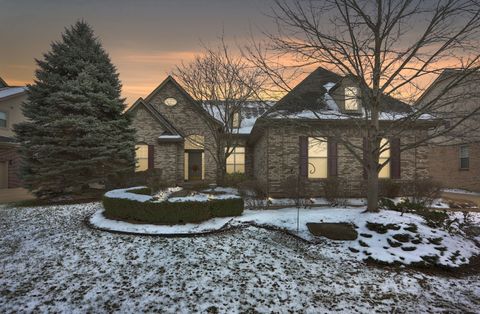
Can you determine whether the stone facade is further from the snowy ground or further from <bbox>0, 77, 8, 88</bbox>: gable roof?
<bbox>0, 77, 8, 88</bbox>: gable roof

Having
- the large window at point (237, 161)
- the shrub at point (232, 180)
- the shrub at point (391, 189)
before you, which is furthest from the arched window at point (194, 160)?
the shrub at point (391, 189)

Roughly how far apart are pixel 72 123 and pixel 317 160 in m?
11.6

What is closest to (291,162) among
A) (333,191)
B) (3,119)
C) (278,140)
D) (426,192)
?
(278,140)

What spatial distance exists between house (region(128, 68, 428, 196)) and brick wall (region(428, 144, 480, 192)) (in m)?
6.45

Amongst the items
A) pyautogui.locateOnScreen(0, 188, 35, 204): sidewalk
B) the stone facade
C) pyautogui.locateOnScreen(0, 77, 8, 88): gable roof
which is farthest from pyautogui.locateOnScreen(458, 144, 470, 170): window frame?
pyautogui.locateOnScreen(0, 77, 8, 88): gable roof

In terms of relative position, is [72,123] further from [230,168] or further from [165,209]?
[230,168]

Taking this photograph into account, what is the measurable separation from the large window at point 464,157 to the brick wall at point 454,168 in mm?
192

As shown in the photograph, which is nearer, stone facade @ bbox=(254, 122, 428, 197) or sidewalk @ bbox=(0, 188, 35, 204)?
sidewalk @ bbox=(0, 188, 35, 204)

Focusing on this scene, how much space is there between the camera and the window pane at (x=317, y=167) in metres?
12.2

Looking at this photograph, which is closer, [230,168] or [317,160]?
[317,160]

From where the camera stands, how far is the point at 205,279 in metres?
4.16

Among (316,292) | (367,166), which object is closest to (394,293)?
(316,292)

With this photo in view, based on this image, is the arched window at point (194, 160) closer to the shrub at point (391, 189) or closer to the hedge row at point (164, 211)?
the hedge row at point (164, 211)

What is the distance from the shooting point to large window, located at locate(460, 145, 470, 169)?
53.7 ft
